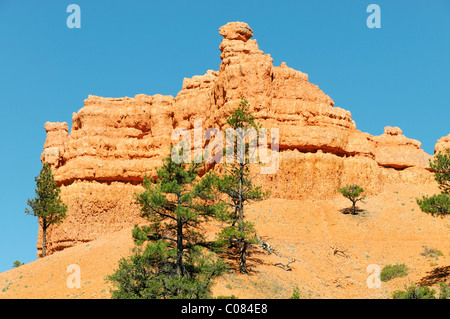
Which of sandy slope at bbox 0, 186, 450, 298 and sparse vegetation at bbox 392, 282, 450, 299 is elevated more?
sandy slope at bbox 0, 186, 450, 298

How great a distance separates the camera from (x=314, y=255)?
49031mm

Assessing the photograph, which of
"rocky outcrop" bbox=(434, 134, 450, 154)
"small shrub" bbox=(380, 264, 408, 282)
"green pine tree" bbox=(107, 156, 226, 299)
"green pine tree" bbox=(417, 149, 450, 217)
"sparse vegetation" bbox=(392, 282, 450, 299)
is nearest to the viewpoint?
"green pine tree" bbox=(107, 156, 226, 299)

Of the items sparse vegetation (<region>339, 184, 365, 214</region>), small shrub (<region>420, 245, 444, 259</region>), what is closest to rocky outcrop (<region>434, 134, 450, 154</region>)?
sparse vegetation (<region>339, 184, 365, 214</region>)

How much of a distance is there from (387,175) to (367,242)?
18.4 meters

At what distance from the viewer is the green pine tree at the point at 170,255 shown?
34.0 meters

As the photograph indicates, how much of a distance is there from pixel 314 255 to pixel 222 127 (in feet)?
64.9

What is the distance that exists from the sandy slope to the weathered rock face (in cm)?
434

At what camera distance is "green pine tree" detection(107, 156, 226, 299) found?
34.0 metres

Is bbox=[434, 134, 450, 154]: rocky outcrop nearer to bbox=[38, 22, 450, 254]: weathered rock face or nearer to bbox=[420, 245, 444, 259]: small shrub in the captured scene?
bbox=[38, 22, 450, 254]: weathered rock face

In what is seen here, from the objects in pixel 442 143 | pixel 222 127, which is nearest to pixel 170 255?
pixel 222 127

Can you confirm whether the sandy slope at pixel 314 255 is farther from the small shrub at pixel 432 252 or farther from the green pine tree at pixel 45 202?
the green pine tree at pixel 45 202

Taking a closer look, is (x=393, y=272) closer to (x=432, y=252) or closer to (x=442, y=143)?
(x=432, y=252)
